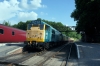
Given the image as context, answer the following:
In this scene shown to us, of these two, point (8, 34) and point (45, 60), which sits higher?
point (8, 34)

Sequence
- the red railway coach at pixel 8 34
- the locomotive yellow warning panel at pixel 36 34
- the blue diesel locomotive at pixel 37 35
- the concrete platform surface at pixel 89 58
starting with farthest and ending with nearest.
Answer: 1. the red railway coach at pixel 8 34
2. the locomotive yellow warning panel at pixel 36 34
3. the blue diesel locomotive at pixel 37 35
4. the concrete platform surface at pixel 89 58

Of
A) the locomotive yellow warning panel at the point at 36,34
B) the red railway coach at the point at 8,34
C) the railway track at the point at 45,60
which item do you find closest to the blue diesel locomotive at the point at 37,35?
the locomotive yellow warning panel at the point at 36,34

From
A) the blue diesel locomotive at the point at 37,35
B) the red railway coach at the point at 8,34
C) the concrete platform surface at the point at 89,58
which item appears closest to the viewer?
the concrete platform surface at the point at 89,58

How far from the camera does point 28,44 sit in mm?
23484

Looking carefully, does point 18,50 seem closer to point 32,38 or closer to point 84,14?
point 32,38

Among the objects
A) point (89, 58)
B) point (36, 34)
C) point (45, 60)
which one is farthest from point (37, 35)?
point (89, 58)

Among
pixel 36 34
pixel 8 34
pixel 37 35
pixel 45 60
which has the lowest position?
pixel 45 60

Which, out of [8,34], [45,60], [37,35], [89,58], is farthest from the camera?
[8,34]

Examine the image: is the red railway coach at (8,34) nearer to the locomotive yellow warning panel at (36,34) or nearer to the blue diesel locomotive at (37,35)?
the blue diesel locomotive at (37,35)

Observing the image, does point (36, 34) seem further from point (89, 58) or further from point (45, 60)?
point (89, 58)

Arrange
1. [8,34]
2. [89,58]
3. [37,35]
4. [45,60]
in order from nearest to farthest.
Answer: [45,60]
[89,58]
[37,35]
[8,34]

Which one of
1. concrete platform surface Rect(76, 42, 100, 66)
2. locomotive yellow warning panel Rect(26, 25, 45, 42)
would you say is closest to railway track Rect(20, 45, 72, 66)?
concrete platform surface Rect(76, 42, 100, 66)

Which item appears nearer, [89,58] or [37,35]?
[89,58]

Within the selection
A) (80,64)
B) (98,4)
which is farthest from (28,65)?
(98,4)
